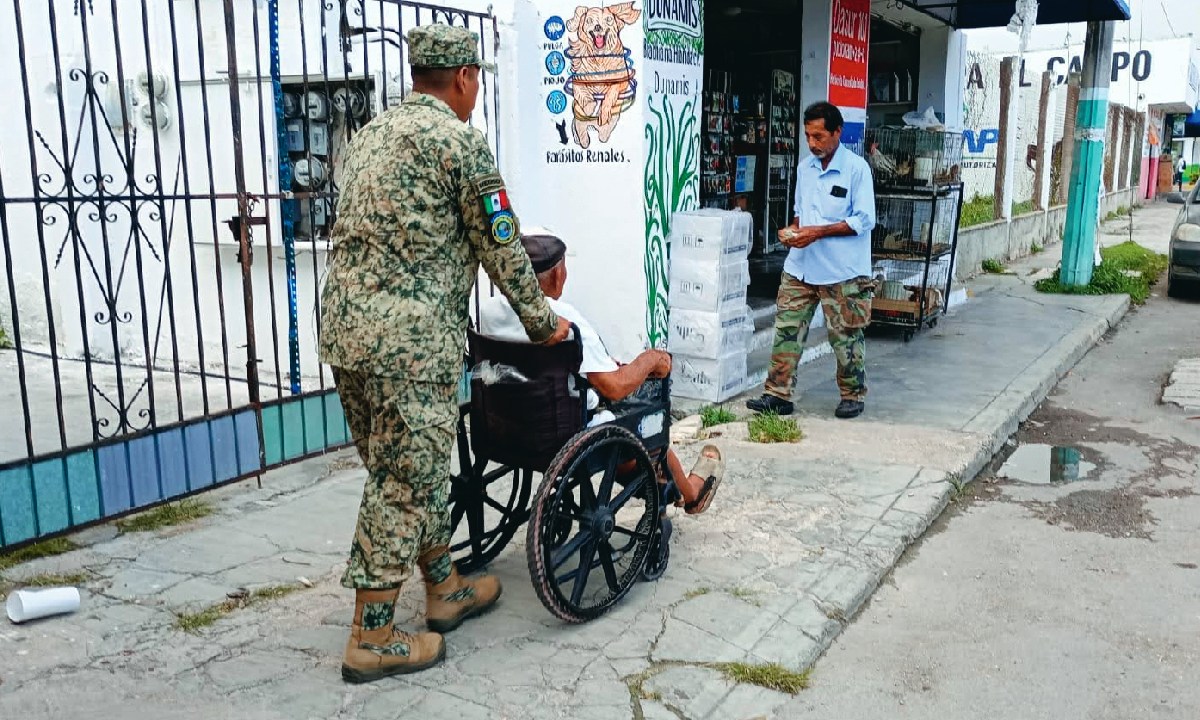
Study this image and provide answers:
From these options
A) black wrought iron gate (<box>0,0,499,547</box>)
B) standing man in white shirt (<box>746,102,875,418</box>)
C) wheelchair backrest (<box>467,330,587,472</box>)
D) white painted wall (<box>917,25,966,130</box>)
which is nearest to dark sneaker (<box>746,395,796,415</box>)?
standing man in white shirt (<box>746,102,875,418</box>)

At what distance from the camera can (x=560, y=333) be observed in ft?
10.00

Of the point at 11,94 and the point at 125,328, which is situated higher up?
the point at 11,94

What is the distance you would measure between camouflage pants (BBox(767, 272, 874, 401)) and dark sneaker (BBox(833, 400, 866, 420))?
1.4 inches

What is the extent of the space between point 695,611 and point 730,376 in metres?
3.03

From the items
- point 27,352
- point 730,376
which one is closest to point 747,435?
point 730,376

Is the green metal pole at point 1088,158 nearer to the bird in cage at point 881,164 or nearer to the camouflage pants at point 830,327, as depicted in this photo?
the bird in cage at point 881,164

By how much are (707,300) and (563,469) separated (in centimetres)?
325

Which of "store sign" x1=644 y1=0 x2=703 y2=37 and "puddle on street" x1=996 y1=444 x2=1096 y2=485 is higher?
"store sign" x1=644 y1=0 x2=703 y2=37

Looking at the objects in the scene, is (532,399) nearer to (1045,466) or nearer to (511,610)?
(511,610)

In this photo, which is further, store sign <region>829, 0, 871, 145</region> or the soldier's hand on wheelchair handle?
store sign <region>829, 0, 871, 145</region>

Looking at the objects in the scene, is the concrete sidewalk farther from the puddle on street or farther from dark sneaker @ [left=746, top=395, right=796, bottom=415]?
dark sneaker @ [left=746, top=395, right=796, bottom=415]

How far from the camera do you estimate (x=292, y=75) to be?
6.46 metres

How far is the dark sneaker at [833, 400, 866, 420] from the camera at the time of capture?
5.98 m

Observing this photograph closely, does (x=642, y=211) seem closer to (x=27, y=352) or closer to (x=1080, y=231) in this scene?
(x=27, y=352)
